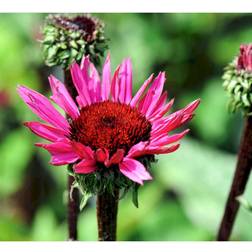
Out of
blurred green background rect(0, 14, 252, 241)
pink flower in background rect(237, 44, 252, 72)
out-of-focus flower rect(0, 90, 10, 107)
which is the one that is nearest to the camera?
pink flower in background rect(237, 44, 252, 72)

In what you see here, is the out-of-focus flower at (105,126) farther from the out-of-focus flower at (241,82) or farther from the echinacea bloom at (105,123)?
the out-of-focus flower at (241,82)

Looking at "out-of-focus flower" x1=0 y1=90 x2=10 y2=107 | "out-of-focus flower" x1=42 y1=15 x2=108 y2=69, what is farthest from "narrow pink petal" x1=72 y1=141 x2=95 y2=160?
Result: "out-of-focus flower" x1=0 y1=90 x2=10 y2=107

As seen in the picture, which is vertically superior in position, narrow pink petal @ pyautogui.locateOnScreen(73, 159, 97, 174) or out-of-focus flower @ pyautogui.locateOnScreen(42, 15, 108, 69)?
out-of-focus flower @ pyautogui.locateOnScreen(42, 15, 108, 69)

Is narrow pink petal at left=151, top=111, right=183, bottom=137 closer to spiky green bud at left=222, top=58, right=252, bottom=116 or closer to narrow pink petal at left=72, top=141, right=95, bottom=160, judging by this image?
narrow pink petal at left=72, top=141, right=95, bottom=160

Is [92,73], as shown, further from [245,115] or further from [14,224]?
[14,224]

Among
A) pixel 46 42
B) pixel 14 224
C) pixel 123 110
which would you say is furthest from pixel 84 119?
pixel 14 224

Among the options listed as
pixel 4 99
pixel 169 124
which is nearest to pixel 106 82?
pixel 169 124

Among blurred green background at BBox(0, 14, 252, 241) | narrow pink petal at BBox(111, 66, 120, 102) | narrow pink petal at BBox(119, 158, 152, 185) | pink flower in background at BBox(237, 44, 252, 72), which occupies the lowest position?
→ blurred green background at BBox(0, 14, 252, 241)
